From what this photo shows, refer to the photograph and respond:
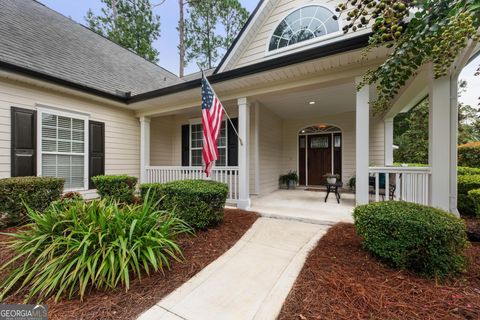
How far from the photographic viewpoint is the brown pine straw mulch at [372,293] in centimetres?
171

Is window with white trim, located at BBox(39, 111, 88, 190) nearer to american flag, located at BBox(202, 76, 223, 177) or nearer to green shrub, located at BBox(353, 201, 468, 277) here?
american flag, located at BBox(202, 76, 223, 177)

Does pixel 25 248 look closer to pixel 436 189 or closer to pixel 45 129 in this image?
pixel 45 129

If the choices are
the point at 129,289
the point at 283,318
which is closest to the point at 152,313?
the point at 129,289

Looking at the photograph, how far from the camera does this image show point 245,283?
87.6 inches

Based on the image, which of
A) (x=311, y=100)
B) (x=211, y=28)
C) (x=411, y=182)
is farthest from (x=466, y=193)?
(x=211, y=28)

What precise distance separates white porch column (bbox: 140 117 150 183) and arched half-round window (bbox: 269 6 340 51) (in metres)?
4.60

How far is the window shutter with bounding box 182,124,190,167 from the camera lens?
7.80 metres

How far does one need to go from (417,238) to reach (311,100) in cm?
478

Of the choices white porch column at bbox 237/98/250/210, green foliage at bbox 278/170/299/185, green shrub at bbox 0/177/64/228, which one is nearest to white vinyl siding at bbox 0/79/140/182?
green shrub at bbox 0/177/64/228

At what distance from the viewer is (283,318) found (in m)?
1.72

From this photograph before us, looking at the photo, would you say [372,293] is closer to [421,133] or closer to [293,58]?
[293,58]

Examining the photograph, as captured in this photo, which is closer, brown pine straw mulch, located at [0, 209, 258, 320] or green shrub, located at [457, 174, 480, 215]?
brown pine straw mulch, located at [0, 209, 258, 320]

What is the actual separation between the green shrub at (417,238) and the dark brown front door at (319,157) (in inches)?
229

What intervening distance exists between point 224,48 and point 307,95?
13.6 metres
